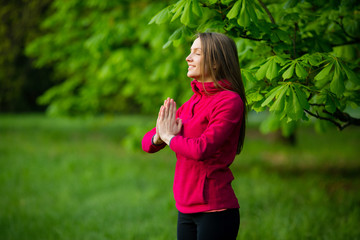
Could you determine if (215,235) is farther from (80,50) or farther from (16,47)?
(16,47)

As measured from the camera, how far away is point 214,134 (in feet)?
5.29

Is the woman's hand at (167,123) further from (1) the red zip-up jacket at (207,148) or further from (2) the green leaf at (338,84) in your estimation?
(2) the green leaf at (338,84)

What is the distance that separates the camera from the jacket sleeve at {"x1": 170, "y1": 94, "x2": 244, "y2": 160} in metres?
1.61

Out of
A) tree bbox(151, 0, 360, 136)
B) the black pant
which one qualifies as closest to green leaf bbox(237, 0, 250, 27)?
tree bbox(151, 0, 360, 136)

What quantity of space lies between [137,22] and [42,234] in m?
3.64

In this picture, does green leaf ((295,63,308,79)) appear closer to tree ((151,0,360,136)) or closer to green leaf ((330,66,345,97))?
tree ((151,0,360,136))

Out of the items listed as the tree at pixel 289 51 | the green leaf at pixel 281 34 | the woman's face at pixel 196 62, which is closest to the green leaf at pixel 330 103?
the tree at pixel 289 51

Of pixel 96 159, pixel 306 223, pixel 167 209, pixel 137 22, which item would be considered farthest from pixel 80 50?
pixel 306 223

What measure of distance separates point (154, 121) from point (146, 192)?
1607 mm

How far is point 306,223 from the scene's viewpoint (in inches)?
160

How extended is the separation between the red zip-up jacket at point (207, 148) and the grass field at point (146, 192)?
2.28 metres

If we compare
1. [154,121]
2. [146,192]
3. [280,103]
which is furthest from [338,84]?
[154,121]

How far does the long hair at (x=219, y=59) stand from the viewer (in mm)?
1732

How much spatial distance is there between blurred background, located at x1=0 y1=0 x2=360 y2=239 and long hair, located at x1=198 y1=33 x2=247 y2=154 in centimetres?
20
